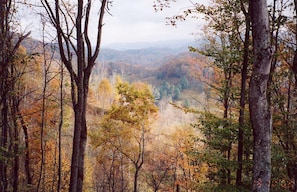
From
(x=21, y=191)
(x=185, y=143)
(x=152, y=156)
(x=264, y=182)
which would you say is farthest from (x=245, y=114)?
(x=152, y=156)

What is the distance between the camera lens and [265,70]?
3.81 meters

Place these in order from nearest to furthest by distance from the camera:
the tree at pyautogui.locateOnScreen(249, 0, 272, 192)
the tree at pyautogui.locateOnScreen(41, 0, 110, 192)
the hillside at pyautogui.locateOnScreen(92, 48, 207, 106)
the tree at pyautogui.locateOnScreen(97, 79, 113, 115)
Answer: the tree at pyautogui.locateOnScreen(249, 0, 272, 192) → the tree at pyautogui.locateOnScreen(41, 0, 110, 192) → the tree at pyautogui.locateOnScreen(97, 79, 113, 115) → the hillside at pyautogui.locateOnScreen(92, 48, 207, 106)

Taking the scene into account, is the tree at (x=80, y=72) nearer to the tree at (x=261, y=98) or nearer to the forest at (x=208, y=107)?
the forest at (x=208, y=107)

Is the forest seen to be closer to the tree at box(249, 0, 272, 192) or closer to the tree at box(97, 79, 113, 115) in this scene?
the tree at box(249, 0, 272, 192)

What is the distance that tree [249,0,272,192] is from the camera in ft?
12.3

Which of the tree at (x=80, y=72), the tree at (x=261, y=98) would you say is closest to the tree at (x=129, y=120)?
the tree at (x=80, y=72)

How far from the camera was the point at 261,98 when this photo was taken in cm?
382

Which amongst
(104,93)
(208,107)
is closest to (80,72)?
(208,107)

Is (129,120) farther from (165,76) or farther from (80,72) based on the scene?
(165,76)

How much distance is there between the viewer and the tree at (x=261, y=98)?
3764 mm

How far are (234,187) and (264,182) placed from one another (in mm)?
4332

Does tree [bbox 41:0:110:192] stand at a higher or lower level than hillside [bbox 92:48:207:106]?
higher

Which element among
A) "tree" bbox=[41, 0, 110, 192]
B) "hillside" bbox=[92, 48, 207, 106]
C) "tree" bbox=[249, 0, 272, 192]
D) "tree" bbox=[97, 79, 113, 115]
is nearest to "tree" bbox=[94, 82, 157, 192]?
"tree" bbox=[41, 0, 110, 192]

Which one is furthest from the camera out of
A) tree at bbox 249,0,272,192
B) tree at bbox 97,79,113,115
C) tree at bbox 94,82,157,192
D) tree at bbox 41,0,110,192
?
A: tree at bbox 97,79,113,115
